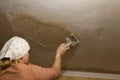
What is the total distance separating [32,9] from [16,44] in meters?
0.34

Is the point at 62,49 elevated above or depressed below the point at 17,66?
above

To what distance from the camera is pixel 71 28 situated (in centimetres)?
180

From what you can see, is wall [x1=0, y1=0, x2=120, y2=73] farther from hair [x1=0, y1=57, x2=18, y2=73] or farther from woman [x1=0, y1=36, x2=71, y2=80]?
hair [x1=0, y1=57, x2=18, y2=73]

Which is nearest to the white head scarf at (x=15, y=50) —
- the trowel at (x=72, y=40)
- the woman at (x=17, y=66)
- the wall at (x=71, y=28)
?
the woman at (x=17, y=66)

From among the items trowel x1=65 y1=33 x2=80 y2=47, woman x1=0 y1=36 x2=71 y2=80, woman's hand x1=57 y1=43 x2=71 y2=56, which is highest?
trowel x1=65 y1=33 x2=80 y2=47

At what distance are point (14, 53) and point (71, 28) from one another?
0.51m

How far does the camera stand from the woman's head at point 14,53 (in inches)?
60.3

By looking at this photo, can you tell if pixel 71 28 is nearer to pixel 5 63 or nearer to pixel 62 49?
pixel 62 49

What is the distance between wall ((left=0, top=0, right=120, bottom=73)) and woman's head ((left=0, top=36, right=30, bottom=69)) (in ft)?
0.96

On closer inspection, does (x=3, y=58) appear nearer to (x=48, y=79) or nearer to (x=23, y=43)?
(x=23, y=43)

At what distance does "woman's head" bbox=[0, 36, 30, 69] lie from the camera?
1532 mm

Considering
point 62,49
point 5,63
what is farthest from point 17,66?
point 62,49

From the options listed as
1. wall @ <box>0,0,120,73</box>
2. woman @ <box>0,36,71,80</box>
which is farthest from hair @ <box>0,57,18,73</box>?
wall @ <box>0,0,120,73</box>

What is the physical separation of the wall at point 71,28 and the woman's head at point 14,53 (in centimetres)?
29
